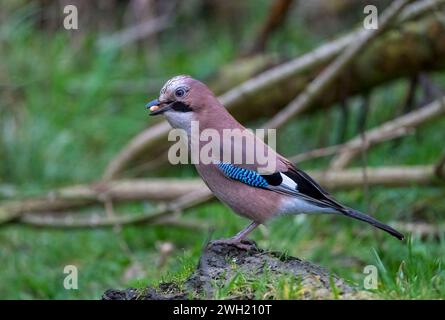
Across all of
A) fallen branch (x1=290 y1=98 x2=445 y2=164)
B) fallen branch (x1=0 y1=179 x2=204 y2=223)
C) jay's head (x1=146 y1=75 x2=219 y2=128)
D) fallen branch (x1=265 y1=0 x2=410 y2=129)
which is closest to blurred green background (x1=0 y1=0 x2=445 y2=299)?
fallen branch (x1=0 y1=179 x2=204 y2=223)

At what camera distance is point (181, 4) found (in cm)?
1562

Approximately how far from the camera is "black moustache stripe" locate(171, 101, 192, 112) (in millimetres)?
5996

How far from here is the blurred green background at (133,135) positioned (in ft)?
28.9

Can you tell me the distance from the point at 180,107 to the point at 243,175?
0.60 metres

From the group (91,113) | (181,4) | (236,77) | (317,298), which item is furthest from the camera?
Result: (181,4)

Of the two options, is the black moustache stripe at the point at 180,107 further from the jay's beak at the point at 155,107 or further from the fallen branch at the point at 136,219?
the fallen branch at the point at 136,219

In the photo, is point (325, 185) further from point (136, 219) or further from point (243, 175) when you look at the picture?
point (243, 175)

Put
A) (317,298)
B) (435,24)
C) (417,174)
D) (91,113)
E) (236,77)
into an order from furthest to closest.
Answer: (91,113) → (236,77) → (435,24) → (417,174) → (317,298)

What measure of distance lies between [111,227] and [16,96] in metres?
3.26

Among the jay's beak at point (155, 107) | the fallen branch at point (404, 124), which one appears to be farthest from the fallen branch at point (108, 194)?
the jay's beak at point (155, 107)

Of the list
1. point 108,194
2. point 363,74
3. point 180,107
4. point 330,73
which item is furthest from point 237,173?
point 363,74

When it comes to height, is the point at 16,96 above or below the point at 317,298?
above

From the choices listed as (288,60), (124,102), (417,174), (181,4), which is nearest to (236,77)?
(288,60)

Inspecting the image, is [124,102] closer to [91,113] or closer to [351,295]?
[91,113]
